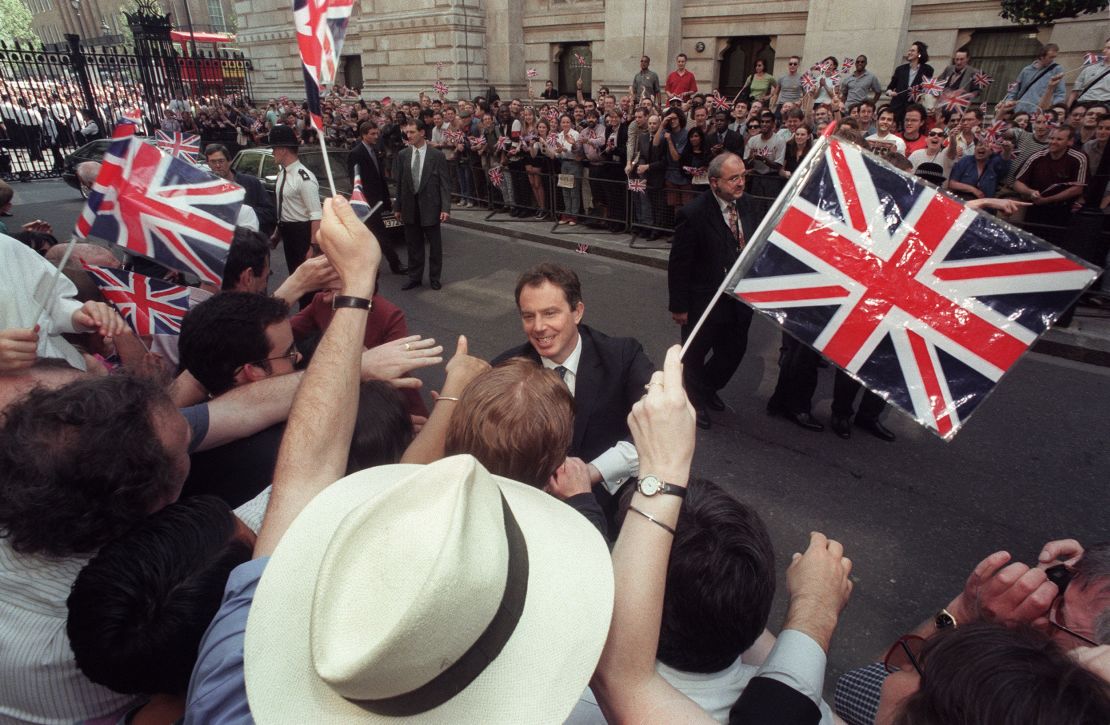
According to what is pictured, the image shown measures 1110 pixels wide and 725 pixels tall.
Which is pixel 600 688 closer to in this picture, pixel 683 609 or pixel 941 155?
pixel 683 609

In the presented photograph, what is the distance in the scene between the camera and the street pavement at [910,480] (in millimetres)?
3189

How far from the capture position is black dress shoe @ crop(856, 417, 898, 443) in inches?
175

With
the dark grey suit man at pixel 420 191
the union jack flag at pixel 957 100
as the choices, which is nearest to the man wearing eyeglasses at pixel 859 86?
the union jack flag at pixel 957 100

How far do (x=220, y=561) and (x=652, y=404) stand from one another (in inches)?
37.1

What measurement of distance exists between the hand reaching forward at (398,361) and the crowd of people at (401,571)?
0.5 inches

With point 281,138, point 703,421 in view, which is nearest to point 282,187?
point 281,138

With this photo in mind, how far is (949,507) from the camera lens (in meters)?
3.72

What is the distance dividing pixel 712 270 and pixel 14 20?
277ft

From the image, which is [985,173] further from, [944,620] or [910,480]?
[944,620]

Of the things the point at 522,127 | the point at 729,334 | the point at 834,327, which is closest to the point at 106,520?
the point at 834,327

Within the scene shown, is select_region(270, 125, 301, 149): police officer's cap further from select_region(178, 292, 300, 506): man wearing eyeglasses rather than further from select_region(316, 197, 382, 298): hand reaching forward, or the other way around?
select_region(316, 197, 382, 298): hand reaching forward

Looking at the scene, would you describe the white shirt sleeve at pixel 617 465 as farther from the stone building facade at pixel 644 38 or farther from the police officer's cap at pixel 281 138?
the stone building facade at pixel 644 38

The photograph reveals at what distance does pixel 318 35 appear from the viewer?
1822mm

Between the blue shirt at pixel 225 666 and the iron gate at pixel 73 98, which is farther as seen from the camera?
the iron gate at pixel 73 98
